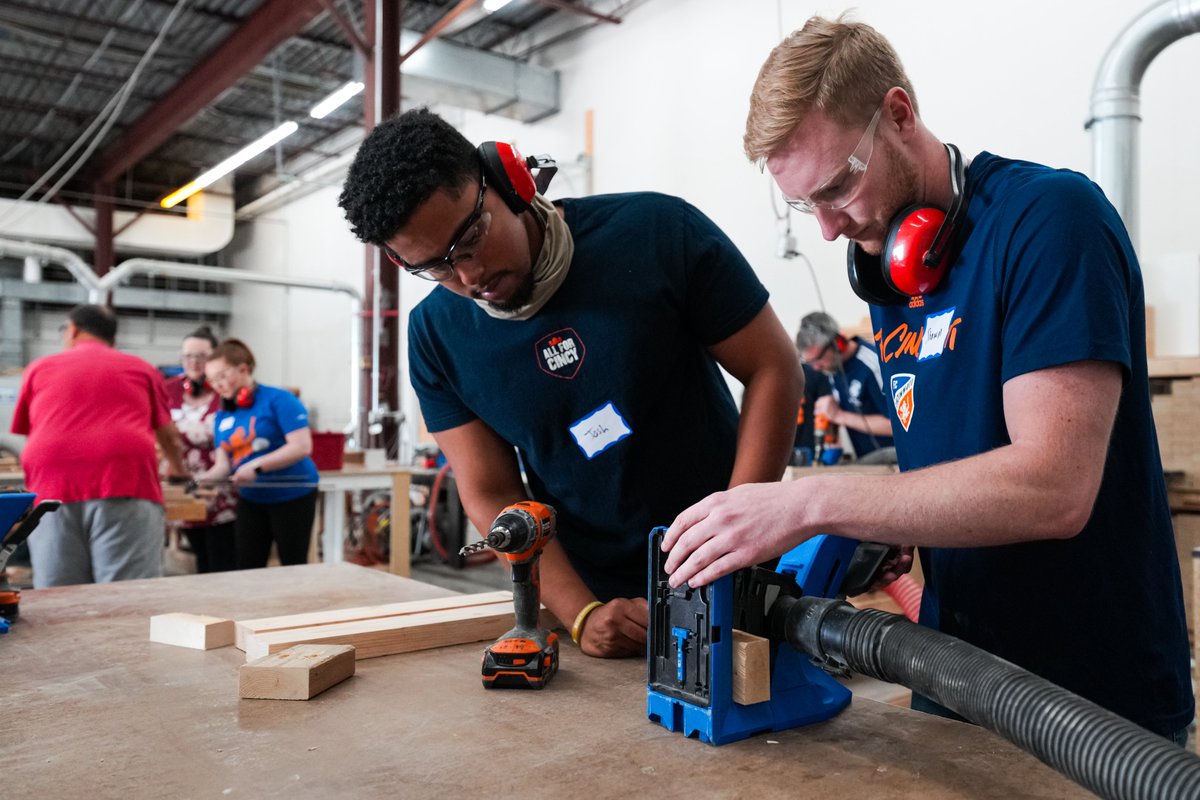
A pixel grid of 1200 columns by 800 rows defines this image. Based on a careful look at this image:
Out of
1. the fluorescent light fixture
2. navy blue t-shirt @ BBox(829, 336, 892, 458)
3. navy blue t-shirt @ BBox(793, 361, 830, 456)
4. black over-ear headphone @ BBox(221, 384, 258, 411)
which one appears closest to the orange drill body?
black over-ear headphone @ BBox(221, 384, 258, 411)

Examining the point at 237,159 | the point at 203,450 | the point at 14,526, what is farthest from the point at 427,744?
the point at 237,159

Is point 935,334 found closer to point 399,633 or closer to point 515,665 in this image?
point 515,665

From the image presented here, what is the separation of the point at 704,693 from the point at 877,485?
288mm

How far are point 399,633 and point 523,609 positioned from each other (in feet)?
0.77

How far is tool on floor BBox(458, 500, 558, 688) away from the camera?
1.19m

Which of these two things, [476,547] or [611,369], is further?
[611,369]

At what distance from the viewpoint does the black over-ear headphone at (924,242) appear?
1.08 metres

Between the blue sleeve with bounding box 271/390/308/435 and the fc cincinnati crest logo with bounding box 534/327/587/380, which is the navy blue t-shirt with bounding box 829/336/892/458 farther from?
the fc cincinnati crest logo with bounding box 534/327/587/380

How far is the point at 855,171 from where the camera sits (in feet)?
3.69

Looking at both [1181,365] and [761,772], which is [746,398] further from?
[1181,365]

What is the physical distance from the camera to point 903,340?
121cm

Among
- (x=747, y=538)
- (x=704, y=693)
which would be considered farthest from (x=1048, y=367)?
(x=704, y=693)

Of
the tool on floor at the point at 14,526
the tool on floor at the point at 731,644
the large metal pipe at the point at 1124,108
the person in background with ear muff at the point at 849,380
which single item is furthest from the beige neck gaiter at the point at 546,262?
the person in background with ear muff at the point at 849,380

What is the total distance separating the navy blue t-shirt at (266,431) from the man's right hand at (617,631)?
3.14m
